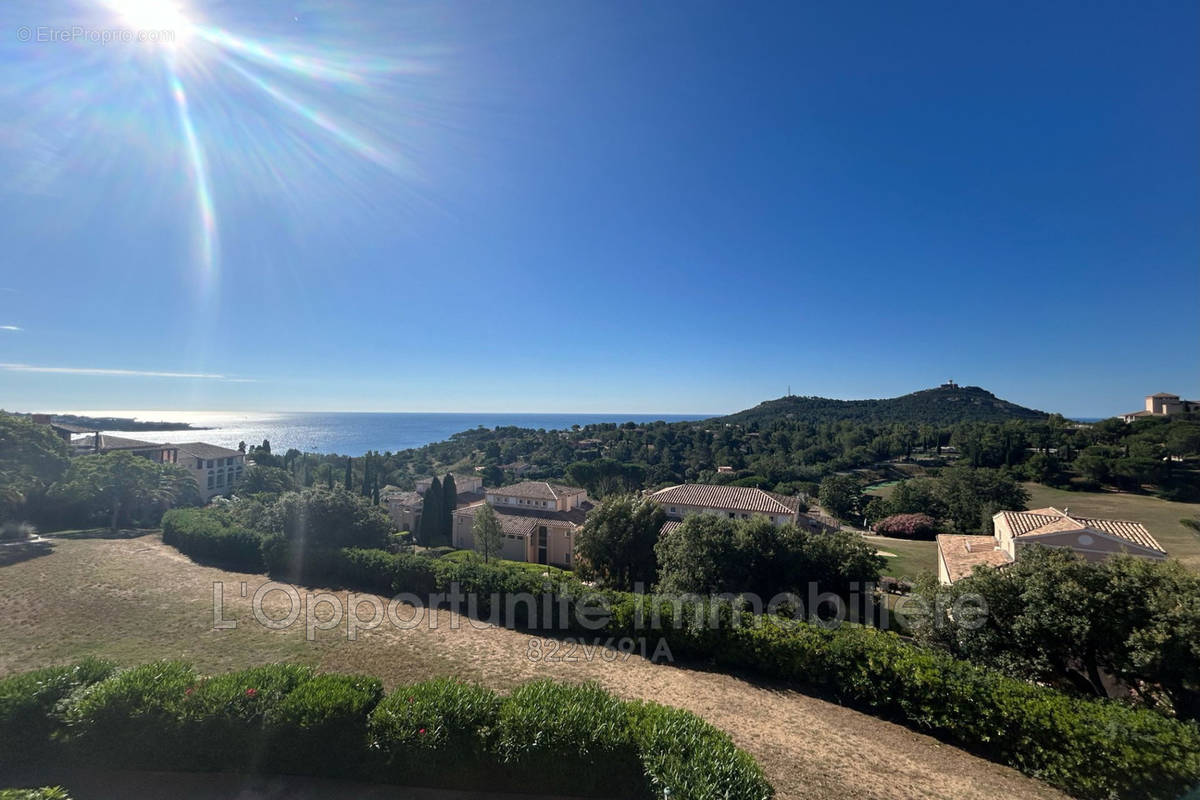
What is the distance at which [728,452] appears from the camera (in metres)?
83.1

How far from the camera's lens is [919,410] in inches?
4754

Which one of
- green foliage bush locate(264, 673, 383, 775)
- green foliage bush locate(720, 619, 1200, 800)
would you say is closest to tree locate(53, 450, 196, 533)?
green foliage bush locate(264, 673, 383, 775)

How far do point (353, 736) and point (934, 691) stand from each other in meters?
9.13

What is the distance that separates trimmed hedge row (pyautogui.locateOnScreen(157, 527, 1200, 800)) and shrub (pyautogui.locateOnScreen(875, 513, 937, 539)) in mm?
34655

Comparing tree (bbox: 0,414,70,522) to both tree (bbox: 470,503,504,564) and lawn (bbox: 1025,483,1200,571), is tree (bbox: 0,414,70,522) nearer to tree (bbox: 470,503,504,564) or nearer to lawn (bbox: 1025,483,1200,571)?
tree (bbox: 470,503,504,564)

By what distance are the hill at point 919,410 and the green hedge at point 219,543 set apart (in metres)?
126

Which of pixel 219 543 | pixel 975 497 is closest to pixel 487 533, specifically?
pixel 219 543

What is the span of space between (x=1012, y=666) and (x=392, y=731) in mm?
11148

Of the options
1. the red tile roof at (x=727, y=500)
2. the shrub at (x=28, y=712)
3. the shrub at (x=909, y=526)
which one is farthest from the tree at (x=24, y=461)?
the shrub at (x=909, y=526)

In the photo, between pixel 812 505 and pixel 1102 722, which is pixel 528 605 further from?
pixel 812 505

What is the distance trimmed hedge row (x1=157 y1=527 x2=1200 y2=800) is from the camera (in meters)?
5.86

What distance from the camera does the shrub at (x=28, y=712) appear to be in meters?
5.55

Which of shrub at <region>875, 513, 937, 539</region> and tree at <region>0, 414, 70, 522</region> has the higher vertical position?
tree at <region>0, 414, 70, 522</region>

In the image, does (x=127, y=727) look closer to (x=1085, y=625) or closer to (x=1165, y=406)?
(x=1085, y=625)
